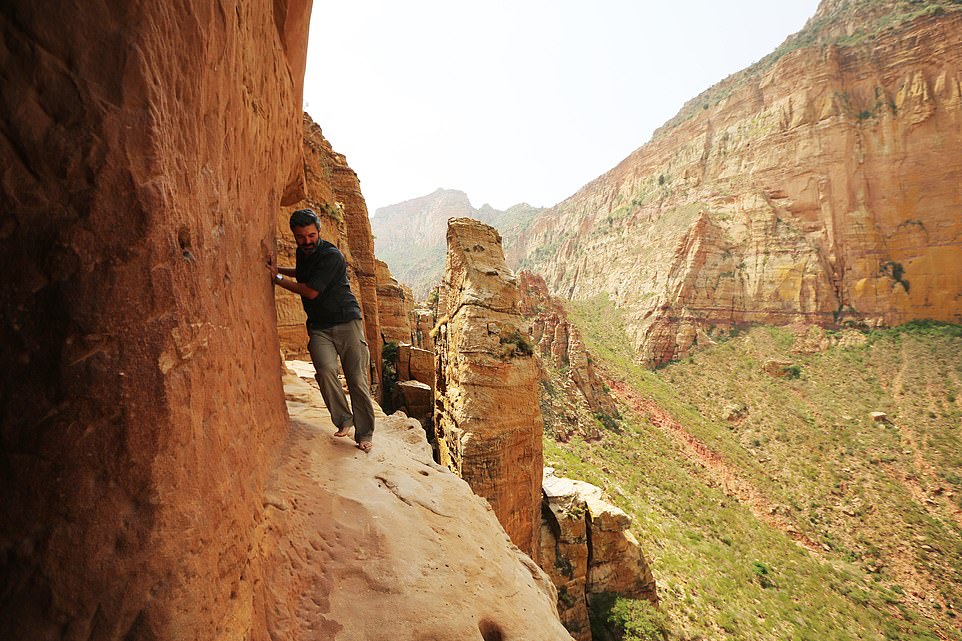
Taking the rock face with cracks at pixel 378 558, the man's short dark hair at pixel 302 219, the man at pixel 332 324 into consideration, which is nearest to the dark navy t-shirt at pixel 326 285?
the man at pixel 332 324

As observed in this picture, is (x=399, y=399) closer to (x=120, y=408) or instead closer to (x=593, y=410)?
(x=120, y=408)

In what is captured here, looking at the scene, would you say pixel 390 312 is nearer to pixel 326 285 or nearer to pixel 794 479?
pixel 326 285

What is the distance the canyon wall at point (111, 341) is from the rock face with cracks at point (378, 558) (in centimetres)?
47

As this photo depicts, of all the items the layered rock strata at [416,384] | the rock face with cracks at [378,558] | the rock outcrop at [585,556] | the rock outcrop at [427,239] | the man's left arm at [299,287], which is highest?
the rock outcrop at [427,239]

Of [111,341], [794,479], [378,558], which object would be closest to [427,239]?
[794,479]

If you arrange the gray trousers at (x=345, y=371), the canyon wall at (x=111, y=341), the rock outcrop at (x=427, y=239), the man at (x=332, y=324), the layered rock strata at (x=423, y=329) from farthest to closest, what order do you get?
the rock outcrop at (x=427, y=239) → the layered rock strata at (x=423, y=329) → the gray trousers at (x=345, y=371) → the man at (x=332, y=324) → the canyon wall at (x=111, y=341)

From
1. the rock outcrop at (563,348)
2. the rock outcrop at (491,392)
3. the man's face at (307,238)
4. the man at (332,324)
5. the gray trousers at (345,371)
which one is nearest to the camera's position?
the man's face at (307,238)

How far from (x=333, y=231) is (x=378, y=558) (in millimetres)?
10345

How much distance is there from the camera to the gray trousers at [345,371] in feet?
13.4

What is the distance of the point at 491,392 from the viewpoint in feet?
30.8

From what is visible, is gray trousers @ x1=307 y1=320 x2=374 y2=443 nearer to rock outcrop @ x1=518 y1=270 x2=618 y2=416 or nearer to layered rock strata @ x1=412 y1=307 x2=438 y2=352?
layered rock strata @ x1=412 y1=307 x2=438 y2=352

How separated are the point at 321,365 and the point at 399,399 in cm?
1066

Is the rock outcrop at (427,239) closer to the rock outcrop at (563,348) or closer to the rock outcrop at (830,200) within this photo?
the rock outcrop at (563,348)

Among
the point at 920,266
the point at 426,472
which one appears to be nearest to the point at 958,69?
Result: the point at 920,266
